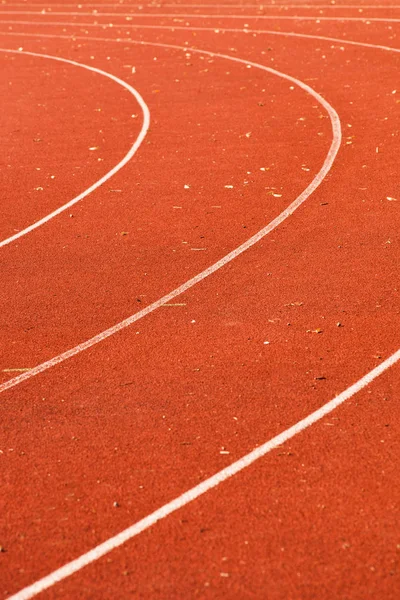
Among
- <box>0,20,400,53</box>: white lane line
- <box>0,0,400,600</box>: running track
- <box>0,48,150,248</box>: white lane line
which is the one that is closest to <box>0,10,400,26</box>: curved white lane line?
<box>0,20,400,53</box>: white lane line

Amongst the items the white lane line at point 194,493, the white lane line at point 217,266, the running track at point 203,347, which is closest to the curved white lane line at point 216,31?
the running track at point 203,347

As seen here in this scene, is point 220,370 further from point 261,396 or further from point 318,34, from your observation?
point 318,34

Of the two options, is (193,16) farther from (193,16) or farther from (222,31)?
(222,31)

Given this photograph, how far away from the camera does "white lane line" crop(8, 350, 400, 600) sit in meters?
4.80

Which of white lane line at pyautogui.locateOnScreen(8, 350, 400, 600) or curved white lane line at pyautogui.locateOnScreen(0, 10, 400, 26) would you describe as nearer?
white lane line at pyautogui.locateOnScreen(8, 350, 400, 600)

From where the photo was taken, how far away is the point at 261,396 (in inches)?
262

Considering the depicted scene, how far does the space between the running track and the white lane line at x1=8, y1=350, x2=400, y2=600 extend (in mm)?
17

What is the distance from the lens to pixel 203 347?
24.5 feet

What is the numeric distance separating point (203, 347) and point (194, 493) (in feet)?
6.87

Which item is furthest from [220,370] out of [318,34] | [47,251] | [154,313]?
[318,34]

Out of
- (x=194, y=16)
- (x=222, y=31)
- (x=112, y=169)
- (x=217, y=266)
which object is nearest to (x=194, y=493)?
(x=217, y=266)

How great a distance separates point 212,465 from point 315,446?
65cm

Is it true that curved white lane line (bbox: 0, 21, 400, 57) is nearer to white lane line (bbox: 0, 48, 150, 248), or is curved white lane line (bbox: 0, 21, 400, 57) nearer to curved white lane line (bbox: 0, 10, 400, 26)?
curved white lane line (bbox: 0, 10, 400, 26)

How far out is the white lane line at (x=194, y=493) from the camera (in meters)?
4.80
